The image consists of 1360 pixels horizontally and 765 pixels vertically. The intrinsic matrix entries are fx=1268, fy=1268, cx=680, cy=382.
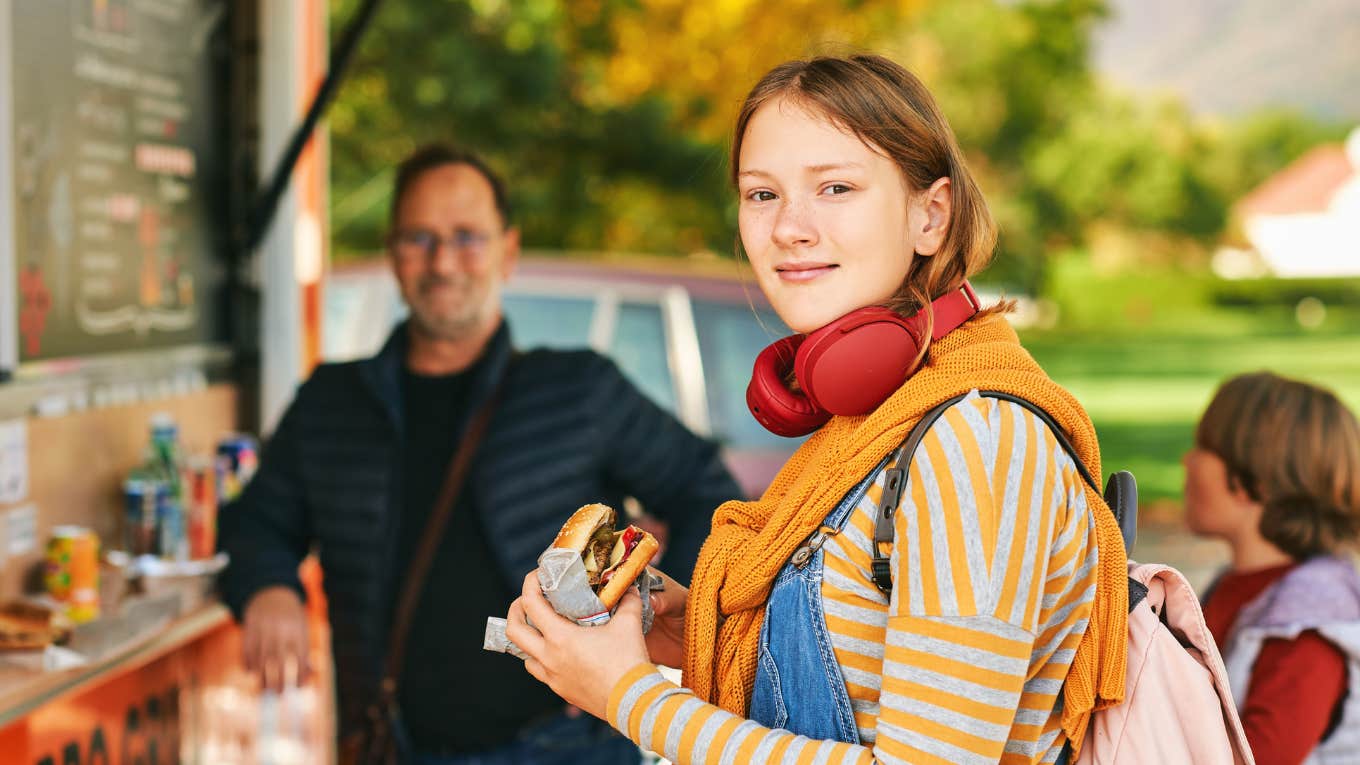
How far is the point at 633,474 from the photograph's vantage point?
10.1ft

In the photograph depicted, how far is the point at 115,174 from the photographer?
3412mm

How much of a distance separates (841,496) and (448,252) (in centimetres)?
201

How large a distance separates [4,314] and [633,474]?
4.88ft

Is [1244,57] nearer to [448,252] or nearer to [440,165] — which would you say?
[440,165]

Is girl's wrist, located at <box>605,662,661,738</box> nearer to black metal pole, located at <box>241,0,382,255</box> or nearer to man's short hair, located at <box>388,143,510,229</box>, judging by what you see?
man's short hair, located at <box>388,143,510,229</box>

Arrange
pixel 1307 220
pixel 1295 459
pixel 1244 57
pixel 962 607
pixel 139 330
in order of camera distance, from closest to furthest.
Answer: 1. pixel 962 607
2. pixel 1295 459
3. pixel 139 330
4. pixel 1307 220
5. pixel 1244 57

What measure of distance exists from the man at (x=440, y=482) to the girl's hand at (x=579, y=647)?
1442 millimetres

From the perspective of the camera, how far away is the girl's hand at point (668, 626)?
1688mm

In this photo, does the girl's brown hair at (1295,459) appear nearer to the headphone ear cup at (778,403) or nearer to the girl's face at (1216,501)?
the girl's face at (1216,501)

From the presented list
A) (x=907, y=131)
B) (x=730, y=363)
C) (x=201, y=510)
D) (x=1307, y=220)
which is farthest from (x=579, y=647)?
(x=1307, y=220)

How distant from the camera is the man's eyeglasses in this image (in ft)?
10.4

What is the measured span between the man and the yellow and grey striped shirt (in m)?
1.61

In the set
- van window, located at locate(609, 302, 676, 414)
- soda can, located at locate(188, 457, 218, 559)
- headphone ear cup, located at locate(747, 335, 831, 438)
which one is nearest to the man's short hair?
soda can, located at locate(188, 457, 218, 559)

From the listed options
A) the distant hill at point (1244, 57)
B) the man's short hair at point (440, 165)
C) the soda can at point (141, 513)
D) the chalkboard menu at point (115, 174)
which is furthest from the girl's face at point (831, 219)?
the distant hill at point (1244, 57)
